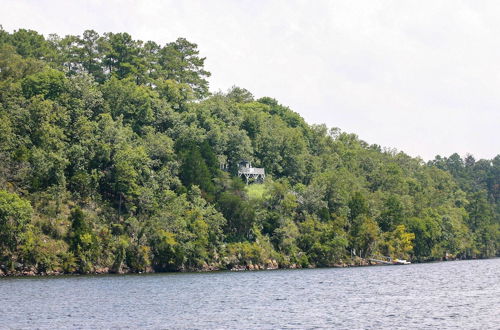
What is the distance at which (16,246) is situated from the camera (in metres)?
94.0

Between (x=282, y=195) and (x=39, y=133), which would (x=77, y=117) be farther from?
(x=282, y=195)

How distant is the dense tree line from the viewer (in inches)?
4136

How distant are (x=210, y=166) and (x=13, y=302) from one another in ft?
254

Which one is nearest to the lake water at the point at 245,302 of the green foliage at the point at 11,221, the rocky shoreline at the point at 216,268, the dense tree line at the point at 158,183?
the rocky shoreline at the point at 216,268

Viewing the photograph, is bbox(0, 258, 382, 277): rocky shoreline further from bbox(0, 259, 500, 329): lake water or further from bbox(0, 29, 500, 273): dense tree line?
bbox(0, 259, 500, 329): lake water

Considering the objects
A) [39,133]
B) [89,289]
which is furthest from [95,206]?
[89,289]

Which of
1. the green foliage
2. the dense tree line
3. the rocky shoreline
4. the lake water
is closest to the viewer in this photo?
the lake water

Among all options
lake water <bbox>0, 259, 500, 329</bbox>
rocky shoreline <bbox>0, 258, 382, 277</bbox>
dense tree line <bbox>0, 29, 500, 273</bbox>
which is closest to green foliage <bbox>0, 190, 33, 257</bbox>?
dense tree line <bbox>0, 29, 500, 273</bbox>

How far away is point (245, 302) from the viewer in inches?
2689

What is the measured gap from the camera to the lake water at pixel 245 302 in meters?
54.1

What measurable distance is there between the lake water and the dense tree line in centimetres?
1081

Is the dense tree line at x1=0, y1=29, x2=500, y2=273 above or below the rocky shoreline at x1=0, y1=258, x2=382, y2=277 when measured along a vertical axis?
above

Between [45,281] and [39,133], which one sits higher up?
[39,133]

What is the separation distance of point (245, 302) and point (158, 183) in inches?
2290
